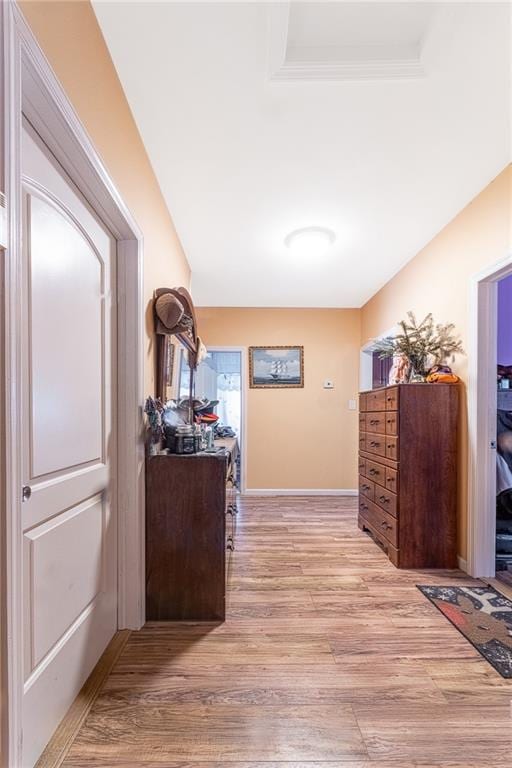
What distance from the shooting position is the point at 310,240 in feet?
10.1

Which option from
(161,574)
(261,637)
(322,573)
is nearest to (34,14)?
(161,574)

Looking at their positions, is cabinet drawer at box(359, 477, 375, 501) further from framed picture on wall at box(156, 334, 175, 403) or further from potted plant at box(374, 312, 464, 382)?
framed picture on wall at box(156, 334, 175, 403)

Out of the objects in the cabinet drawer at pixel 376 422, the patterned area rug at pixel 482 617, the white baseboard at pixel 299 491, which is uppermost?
the cabinet drawer at pixel 376 422

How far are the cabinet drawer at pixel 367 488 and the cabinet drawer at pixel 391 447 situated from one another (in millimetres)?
487

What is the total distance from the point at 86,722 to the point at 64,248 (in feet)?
5.63

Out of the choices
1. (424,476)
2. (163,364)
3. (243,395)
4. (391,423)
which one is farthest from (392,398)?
(243,395)

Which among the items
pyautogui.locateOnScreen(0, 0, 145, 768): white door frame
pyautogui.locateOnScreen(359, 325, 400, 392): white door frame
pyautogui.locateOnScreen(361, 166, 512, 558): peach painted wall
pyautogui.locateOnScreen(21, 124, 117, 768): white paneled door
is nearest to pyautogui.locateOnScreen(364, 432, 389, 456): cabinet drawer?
pyautogui.locateOnScreen(361, 166, 512, 558): peach painted wall

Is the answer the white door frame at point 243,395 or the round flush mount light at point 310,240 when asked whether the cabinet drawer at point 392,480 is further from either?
the white door frame at point 243,395

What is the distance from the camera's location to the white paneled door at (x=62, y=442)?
112 centimetres

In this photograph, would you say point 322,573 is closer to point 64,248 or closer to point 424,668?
point 424,668

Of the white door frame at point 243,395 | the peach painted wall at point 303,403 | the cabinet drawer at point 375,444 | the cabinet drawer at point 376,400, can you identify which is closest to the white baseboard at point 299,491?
the peach painted wall at point 303,403

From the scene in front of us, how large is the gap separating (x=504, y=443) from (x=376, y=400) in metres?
1.03

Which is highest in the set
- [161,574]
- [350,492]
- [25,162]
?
[25,162]

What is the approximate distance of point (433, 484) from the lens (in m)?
2.68
